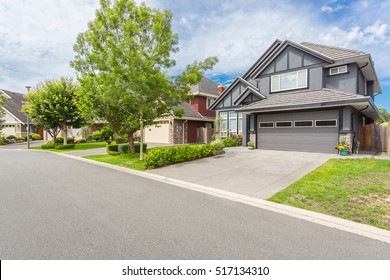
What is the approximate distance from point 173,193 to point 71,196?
2853 mm

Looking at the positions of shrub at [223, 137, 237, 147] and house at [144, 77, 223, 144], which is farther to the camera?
house at [144, 77, 223, 144]

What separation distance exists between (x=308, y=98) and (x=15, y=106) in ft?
143

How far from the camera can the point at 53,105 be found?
19.3 m

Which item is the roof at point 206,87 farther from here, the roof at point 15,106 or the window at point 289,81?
the roof at point 15,106

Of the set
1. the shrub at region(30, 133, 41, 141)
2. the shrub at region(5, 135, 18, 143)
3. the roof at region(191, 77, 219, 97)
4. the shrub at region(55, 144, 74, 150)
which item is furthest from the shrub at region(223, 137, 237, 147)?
the shrub at region(30, 133, 41, 141)

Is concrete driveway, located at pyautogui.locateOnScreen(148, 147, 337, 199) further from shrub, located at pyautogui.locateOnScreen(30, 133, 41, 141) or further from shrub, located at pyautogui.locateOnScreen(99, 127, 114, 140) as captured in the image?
shrub, located at pyautogui.locateOnScreen(30, 133, 41, 141)

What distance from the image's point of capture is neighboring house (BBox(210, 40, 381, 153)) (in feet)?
40.6

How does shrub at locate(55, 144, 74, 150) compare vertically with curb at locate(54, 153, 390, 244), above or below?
above

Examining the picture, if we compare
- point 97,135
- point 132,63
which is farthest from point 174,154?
point 97,135

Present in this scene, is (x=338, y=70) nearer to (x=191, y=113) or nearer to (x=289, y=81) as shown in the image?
(x=289, y=81)

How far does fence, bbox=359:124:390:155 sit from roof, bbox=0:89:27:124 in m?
41.6

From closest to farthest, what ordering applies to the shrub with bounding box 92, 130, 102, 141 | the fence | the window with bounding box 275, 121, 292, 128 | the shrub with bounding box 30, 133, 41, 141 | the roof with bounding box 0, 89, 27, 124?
1. the fence
2. the window with bounding box 275, 121, 292, 128
3. the shrub with bounding box 92, 130, 102, 141
4. the shrub with bounding box 30, 133, 41, 141
5. the roof with bounding box 0, 89, 27, 124

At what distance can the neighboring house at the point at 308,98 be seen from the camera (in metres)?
12.4

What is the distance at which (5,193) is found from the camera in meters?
6.00
